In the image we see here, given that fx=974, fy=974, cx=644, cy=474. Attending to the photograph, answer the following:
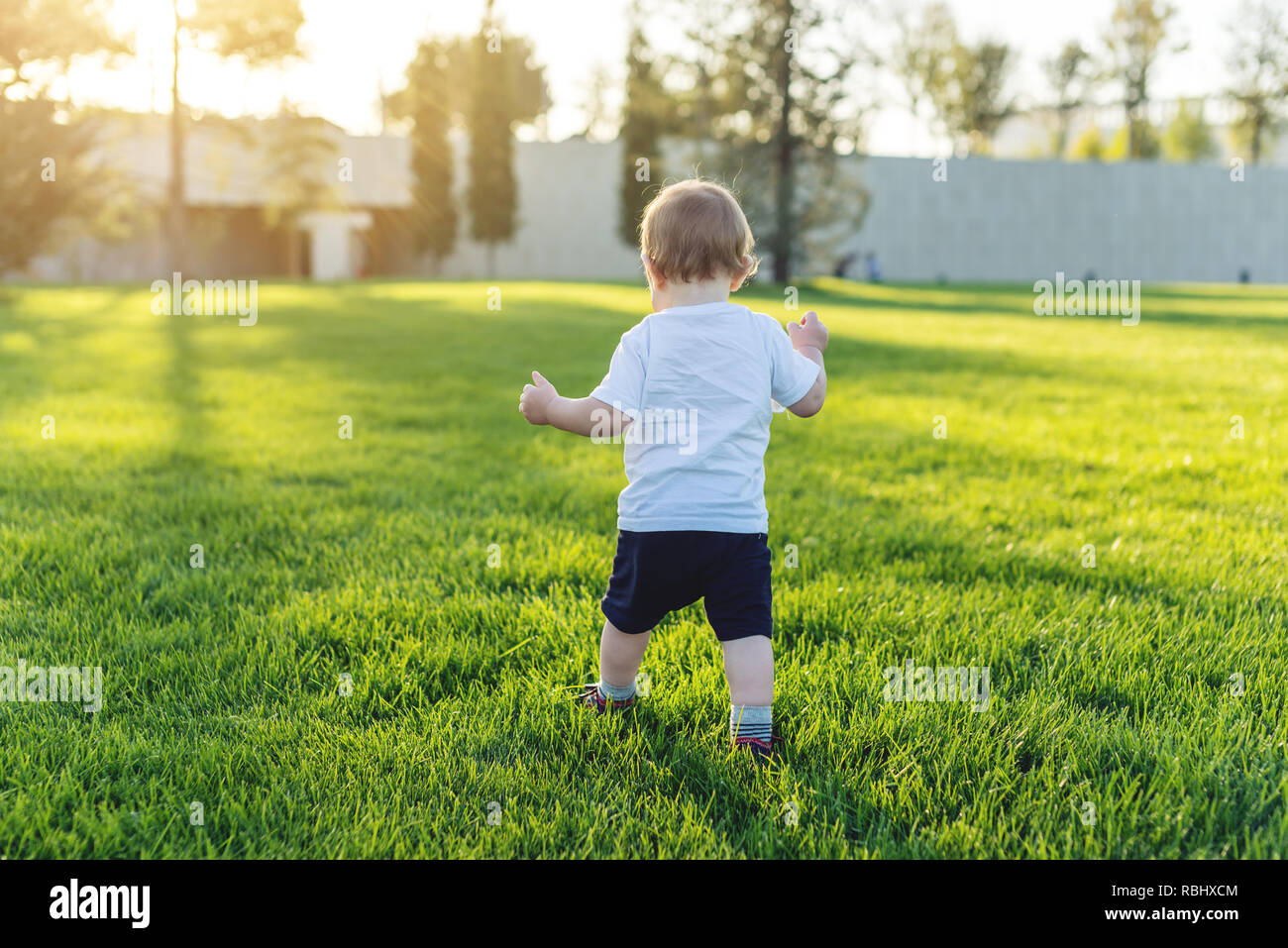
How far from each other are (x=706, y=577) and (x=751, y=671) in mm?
258

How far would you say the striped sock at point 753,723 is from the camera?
7.91 feet

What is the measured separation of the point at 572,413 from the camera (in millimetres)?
2369

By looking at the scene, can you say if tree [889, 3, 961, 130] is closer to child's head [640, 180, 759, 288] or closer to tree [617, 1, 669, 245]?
tree [617, 1, 669, 245]

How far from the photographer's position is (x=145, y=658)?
2.91 meters

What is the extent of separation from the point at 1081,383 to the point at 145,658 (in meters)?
8.31

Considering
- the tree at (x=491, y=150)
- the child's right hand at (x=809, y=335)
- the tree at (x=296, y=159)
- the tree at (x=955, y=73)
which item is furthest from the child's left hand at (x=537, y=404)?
the tree at (x=955, y=73)

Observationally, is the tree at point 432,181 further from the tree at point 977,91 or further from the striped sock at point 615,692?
the striped sock at point 615,692

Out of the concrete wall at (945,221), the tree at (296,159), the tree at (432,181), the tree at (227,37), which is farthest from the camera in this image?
the tree at (432,181)

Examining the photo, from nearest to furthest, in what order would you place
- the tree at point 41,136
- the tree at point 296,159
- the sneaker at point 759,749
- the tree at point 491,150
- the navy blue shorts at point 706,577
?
the sneaker at point 759,749
the navy blue shorts at point 706,577
the tree at point 41,136
the tree at point 296,159
the tree at point 491,150

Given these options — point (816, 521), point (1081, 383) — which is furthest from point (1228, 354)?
point (816, 521)

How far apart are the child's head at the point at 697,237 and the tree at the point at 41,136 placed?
2011 cm

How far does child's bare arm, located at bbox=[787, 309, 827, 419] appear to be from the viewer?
258 centimetres

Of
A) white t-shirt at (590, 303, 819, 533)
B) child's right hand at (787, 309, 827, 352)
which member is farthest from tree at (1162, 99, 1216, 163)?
white t-shirt at (590, 303, 819, 533)
